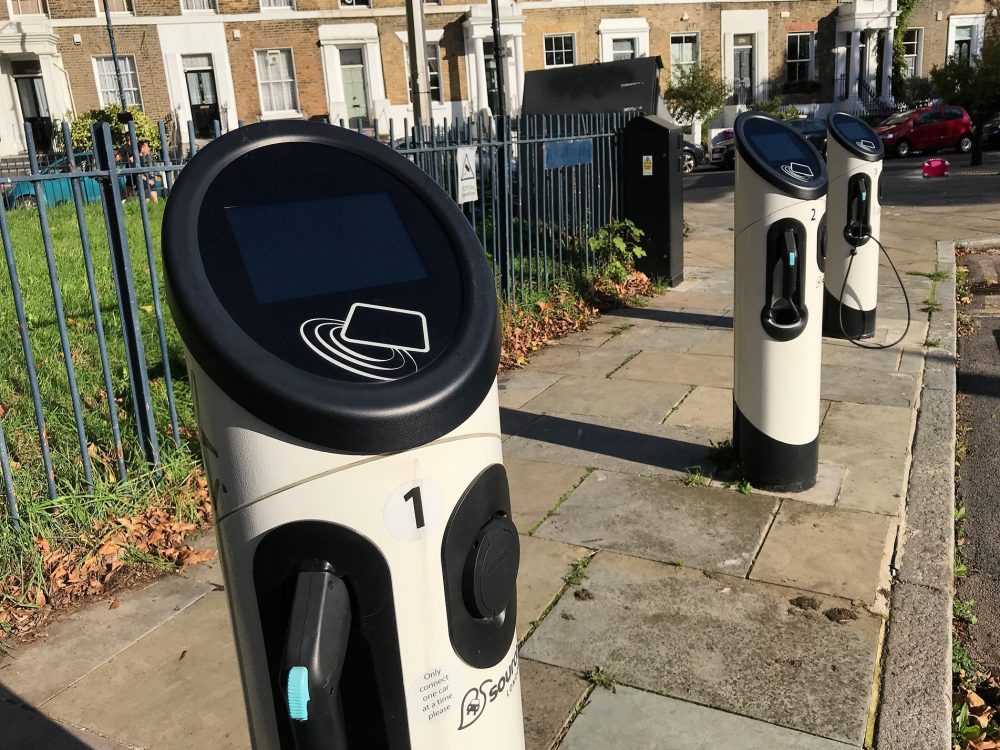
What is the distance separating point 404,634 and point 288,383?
0.50 metres

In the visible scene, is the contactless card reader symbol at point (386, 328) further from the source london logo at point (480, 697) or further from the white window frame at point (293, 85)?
the white window frame at point (293, 85)

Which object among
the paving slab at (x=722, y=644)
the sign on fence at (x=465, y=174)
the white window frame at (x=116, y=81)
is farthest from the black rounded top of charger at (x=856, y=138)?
the white window frame at (x=116, y=81)

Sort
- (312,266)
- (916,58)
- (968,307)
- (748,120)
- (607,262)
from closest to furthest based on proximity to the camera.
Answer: (312,266) → (748,120) → (968,307) → (607,262) → (916,58)

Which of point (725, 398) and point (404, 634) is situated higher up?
point (404, 634)

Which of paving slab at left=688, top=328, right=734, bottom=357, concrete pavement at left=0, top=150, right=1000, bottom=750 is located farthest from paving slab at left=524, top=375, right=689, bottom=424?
paving slab at left=688, top=328, right=734, bottom=357

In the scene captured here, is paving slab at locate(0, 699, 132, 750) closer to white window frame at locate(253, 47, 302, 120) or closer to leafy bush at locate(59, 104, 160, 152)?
leafy bush at locate(59, 104, 160, 152)

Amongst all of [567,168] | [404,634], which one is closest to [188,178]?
[404,634]

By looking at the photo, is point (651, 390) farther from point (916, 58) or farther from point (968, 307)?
point (916, 58)

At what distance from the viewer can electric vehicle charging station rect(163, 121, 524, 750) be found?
4.79ft

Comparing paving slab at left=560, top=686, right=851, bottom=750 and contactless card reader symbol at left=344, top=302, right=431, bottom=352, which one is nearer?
contactless card reader symbol at left=344, top=302, right=431, bottom=352

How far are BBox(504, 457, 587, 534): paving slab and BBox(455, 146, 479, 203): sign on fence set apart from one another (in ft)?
9.18

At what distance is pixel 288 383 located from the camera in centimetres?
143

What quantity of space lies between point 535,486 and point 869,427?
2074mm

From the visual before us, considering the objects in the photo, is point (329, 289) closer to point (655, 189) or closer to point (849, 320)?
point (849, 320)
